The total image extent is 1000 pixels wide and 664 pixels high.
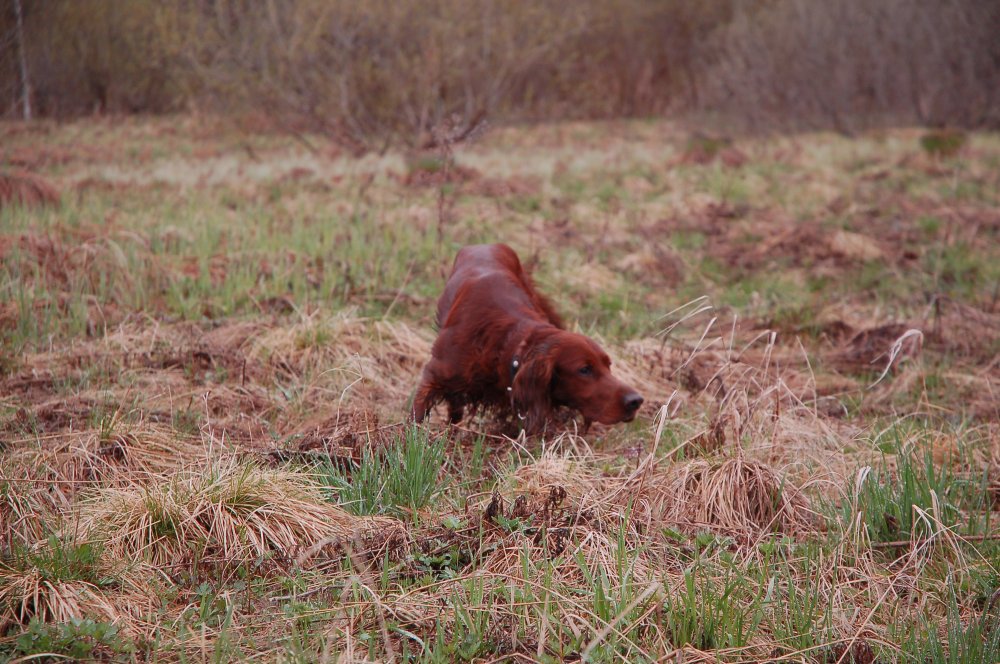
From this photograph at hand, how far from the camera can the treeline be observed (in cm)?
1352

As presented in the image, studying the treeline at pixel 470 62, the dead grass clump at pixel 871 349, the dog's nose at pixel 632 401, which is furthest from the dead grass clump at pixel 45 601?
the treeline at pixel 470 62

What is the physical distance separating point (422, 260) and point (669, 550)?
3614 mm

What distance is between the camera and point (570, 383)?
3.00 m

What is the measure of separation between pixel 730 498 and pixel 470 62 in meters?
13.5

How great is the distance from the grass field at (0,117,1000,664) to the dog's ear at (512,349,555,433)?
12cm

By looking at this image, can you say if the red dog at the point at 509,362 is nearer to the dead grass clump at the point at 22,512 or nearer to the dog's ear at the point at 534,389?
the dog's ear at the point at 534,389

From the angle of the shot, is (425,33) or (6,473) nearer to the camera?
(6,473)

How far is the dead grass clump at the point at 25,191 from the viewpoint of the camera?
662 cm

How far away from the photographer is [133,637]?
73.5 inches

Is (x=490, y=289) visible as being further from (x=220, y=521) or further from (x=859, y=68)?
(x=859, y=68)

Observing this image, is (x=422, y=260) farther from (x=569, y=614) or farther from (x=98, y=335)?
(x=569, y=614)

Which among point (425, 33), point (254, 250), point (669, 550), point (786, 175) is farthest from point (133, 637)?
point (425, 33)

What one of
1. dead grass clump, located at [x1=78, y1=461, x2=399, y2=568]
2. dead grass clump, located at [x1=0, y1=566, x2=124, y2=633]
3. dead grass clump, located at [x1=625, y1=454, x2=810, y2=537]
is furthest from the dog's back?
dead grass clump, located at [x1=0, y1=566, x2=124, y2=633]

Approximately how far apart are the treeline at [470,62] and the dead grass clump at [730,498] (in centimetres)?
575
